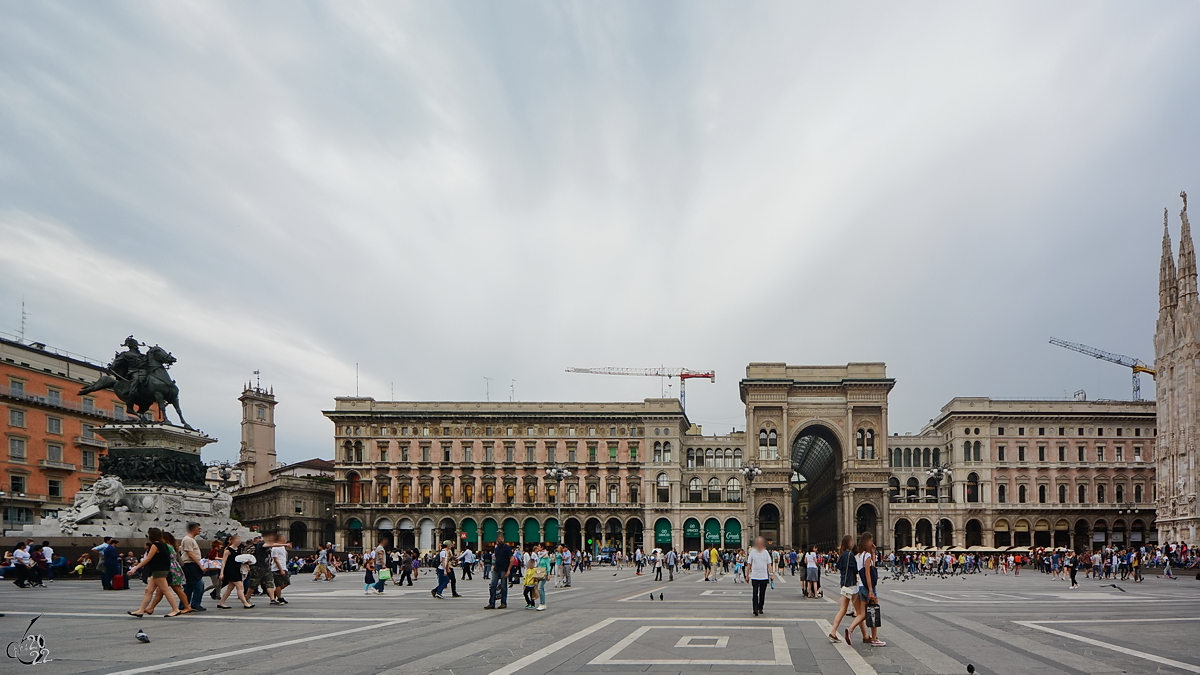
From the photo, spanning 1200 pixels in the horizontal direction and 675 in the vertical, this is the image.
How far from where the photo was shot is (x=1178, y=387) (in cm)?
6794

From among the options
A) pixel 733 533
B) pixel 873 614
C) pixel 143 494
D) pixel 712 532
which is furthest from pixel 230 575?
pixel 733 533

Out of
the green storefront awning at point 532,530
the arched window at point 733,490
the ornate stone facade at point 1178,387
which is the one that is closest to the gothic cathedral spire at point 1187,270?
the ornate stone facade at point 1178,387

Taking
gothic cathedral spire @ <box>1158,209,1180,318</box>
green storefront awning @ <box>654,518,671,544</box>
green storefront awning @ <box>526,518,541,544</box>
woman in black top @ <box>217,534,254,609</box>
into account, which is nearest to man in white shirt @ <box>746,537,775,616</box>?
woman in black top @ <box>217,534,254,609</box>

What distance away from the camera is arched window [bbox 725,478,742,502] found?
99875 millimetres

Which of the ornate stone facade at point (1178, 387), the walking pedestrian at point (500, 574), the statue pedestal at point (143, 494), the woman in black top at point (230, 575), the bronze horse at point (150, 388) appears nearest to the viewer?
the woman in black top at point (230, 575)

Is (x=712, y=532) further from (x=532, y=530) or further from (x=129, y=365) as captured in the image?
(x=129, y=365)

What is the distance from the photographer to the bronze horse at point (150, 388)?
37219mm

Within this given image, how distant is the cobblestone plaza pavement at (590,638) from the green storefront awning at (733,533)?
7446 centimetres

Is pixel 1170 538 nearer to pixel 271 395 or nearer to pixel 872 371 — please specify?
pixel 872 371

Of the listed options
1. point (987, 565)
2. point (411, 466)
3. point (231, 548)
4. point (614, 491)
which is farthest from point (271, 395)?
point (231, 548)

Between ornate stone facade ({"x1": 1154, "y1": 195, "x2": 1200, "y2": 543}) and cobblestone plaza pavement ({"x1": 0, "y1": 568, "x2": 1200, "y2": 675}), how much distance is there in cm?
4873

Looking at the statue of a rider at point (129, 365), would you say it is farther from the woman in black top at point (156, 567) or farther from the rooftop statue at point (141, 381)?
the woman in black top at point (156, 567)

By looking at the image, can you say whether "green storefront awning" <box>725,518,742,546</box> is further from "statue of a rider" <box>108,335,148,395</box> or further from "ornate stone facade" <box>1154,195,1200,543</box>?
"statue of a rider" <box>108,335,148,395</box>

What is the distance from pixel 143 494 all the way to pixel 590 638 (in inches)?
1033
